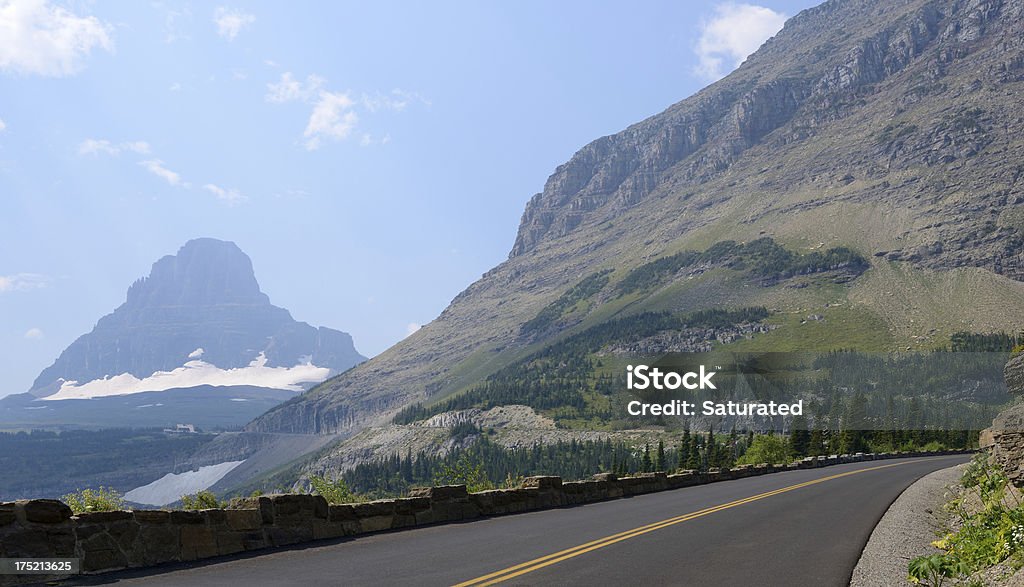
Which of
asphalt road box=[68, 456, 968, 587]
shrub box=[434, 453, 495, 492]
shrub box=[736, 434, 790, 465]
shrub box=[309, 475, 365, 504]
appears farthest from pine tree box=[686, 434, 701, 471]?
shrub box=[309, 475, 365, 504]

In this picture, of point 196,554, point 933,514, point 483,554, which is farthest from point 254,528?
point 933,514

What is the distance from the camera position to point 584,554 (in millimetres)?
14164

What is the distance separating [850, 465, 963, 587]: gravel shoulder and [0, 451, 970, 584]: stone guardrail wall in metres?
10.0

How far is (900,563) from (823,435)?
127 meters

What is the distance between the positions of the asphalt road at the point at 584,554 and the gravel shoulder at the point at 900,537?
1.00 ft

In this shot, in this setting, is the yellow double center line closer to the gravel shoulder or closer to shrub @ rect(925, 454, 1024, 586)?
the gravel shoulder

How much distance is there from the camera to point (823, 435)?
13050 centimetres

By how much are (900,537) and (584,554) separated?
848 centimetres

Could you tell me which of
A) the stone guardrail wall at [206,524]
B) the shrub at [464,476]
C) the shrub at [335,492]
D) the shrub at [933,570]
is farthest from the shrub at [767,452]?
the shrub at [933,570]

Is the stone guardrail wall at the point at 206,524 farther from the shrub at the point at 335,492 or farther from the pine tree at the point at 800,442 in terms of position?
the pine tree at the point at 800,442

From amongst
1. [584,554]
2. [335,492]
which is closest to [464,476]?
[335,492]

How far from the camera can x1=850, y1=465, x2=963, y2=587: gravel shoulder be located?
13.0m

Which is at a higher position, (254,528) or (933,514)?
(254,528)

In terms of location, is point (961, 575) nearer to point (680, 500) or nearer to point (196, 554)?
point (196, 554)
